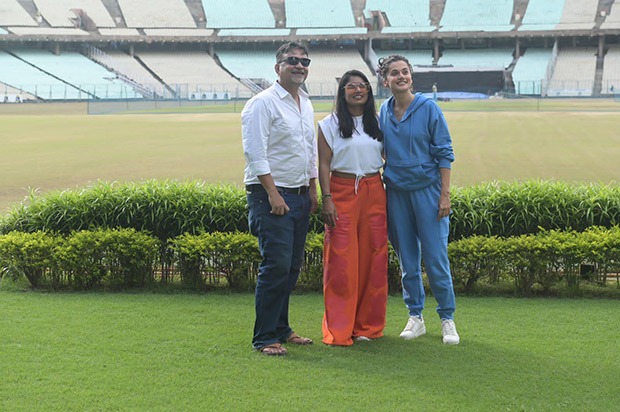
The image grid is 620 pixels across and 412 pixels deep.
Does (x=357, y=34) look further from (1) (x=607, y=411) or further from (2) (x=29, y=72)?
(1) (x=607, y=411)

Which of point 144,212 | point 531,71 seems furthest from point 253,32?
point 144,212

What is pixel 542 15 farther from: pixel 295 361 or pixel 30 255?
pixel 295 361

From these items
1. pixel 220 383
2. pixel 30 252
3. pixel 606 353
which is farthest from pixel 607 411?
pixel 30 252

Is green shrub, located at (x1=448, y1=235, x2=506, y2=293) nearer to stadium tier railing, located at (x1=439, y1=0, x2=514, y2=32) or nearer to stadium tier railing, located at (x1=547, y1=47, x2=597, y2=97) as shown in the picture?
stadium tier railing, located at (x1=547, y1=47, x2=597, y2=97)

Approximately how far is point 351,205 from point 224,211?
194 cm

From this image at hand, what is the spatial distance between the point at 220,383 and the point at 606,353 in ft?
6.77

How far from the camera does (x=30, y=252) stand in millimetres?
5754

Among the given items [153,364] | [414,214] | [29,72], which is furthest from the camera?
[29,72]

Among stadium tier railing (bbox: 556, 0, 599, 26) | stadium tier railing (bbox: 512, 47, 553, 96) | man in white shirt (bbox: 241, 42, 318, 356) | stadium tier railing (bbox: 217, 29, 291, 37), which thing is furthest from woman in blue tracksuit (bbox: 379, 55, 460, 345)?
stadium tier railing (bbox: 556, 0, 599, 26)

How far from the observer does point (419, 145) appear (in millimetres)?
4480

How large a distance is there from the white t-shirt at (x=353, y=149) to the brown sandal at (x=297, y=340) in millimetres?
968

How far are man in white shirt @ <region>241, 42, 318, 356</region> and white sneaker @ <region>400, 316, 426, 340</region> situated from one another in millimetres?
760

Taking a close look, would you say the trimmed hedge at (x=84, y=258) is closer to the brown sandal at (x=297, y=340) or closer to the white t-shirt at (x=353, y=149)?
the brown sandal at (x=297, y=340)

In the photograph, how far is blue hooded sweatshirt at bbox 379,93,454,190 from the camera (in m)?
4.45
